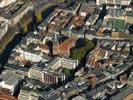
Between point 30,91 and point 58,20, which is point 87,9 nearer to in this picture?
point 58,20

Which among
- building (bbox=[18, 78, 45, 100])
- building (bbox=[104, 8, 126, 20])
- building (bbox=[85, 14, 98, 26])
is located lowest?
building (bbox=[18, 78, 45, 100])

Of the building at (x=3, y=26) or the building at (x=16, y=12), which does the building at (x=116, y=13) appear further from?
the building at (x=3, y=26)

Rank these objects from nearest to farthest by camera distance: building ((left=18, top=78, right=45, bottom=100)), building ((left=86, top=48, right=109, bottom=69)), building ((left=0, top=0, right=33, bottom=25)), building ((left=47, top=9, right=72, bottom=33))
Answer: building ((left=18, top=78, right=45, bottom=100)) → building ((left=86, top=48, right=109, bottom=69)) → building ((left=47, top=9, right=72, bottom=33)) → building ((left=0, top=0, right=33, bottom=25))

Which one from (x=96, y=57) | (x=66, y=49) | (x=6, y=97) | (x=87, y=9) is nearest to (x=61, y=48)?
(x=66, y=49)

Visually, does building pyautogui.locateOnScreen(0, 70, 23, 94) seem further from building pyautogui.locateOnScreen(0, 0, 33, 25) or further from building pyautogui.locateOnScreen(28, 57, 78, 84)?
building pyautogui.locateOnScreen(0, 0, 33, 25)

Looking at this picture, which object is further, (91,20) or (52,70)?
(91,20)

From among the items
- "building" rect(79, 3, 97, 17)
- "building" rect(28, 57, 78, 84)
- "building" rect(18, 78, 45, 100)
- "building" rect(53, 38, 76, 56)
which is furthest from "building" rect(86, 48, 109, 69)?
"building" rect(79, 3, 97, 17)

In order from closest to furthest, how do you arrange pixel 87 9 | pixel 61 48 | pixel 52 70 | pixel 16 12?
pixel 52 70, pixel 61 48, pixel 87 9, pixel 16 12

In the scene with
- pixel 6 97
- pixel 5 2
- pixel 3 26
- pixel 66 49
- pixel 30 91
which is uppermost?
pixel 5 2

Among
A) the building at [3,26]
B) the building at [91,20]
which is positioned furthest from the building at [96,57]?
the building at [3,26]
